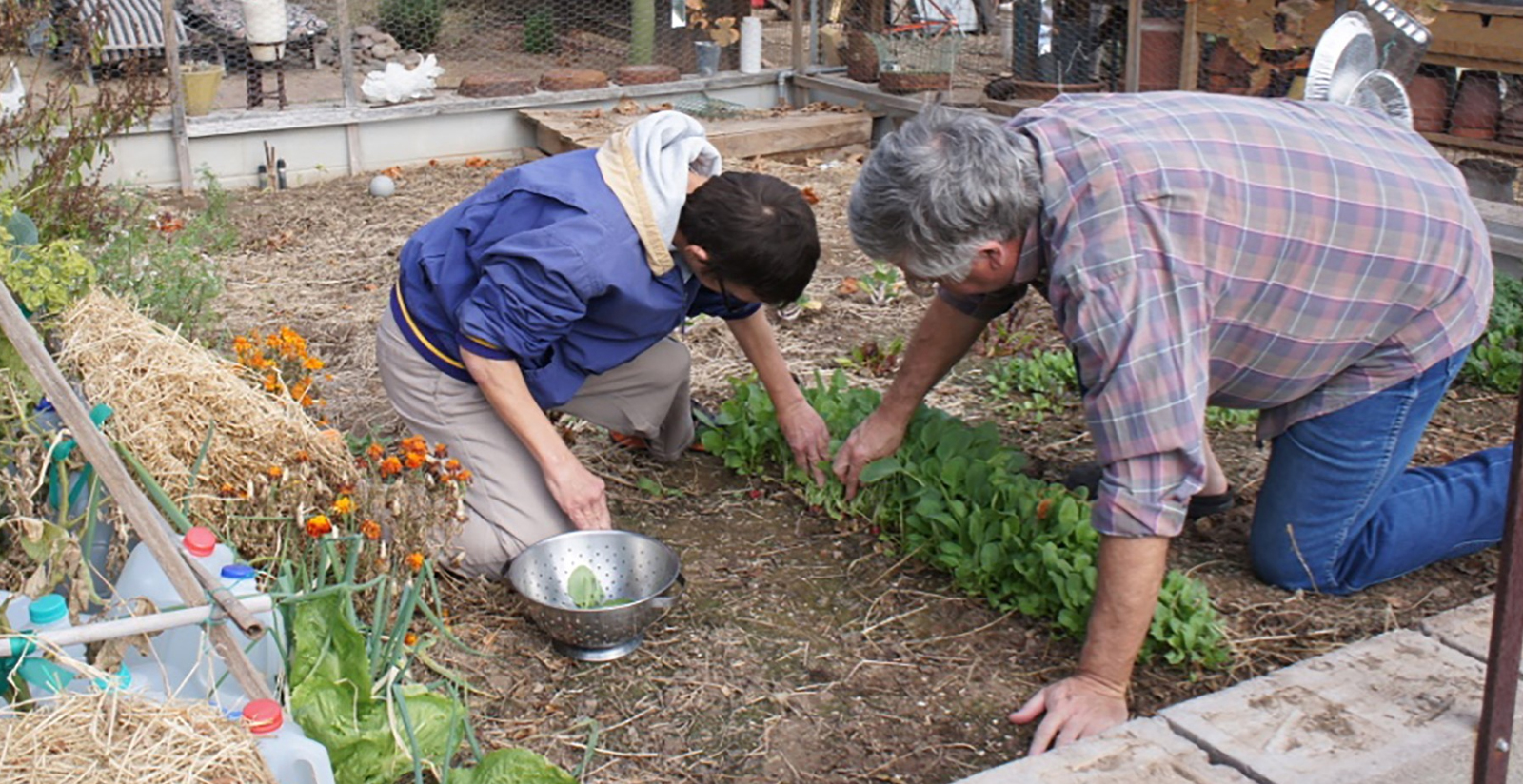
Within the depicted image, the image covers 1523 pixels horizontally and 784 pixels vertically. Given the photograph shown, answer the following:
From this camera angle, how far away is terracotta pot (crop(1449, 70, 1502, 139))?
21.3 ft

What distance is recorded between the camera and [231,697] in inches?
86.8

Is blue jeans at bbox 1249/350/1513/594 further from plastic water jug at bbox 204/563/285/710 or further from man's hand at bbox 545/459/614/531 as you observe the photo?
plastic water jug at bbox 204/563/285/710

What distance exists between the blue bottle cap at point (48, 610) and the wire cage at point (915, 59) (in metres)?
7.23

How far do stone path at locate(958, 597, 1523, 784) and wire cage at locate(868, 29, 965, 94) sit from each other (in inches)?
251

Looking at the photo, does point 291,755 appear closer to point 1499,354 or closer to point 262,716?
point 262,716

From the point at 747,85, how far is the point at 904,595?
6.69 metres

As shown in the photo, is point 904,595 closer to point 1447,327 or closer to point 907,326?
point 1447,327

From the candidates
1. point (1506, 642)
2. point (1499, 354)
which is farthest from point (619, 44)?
point (1506, 642)

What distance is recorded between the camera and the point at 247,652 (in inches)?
84.6

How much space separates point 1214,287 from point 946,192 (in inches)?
21.5

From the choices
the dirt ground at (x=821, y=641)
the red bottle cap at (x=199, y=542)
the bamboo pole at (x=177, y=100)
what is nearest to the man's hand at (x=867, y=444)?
the dirt ground at (x=821, y=641)

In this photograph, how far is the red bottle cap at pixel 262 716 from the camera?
189 cm

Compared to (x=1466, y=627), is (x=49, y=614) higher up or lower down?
higher up

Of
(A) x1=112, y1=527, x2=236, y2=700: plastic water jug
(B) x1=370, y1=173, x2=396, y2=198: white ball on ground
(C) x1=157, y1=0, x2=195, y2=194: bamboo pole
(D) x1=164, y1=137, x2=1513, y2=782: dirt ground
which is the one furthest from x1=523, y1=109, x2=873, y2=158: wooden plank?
(A) x1=112, y1=527, x2=236, y2=700: plastic water jug
